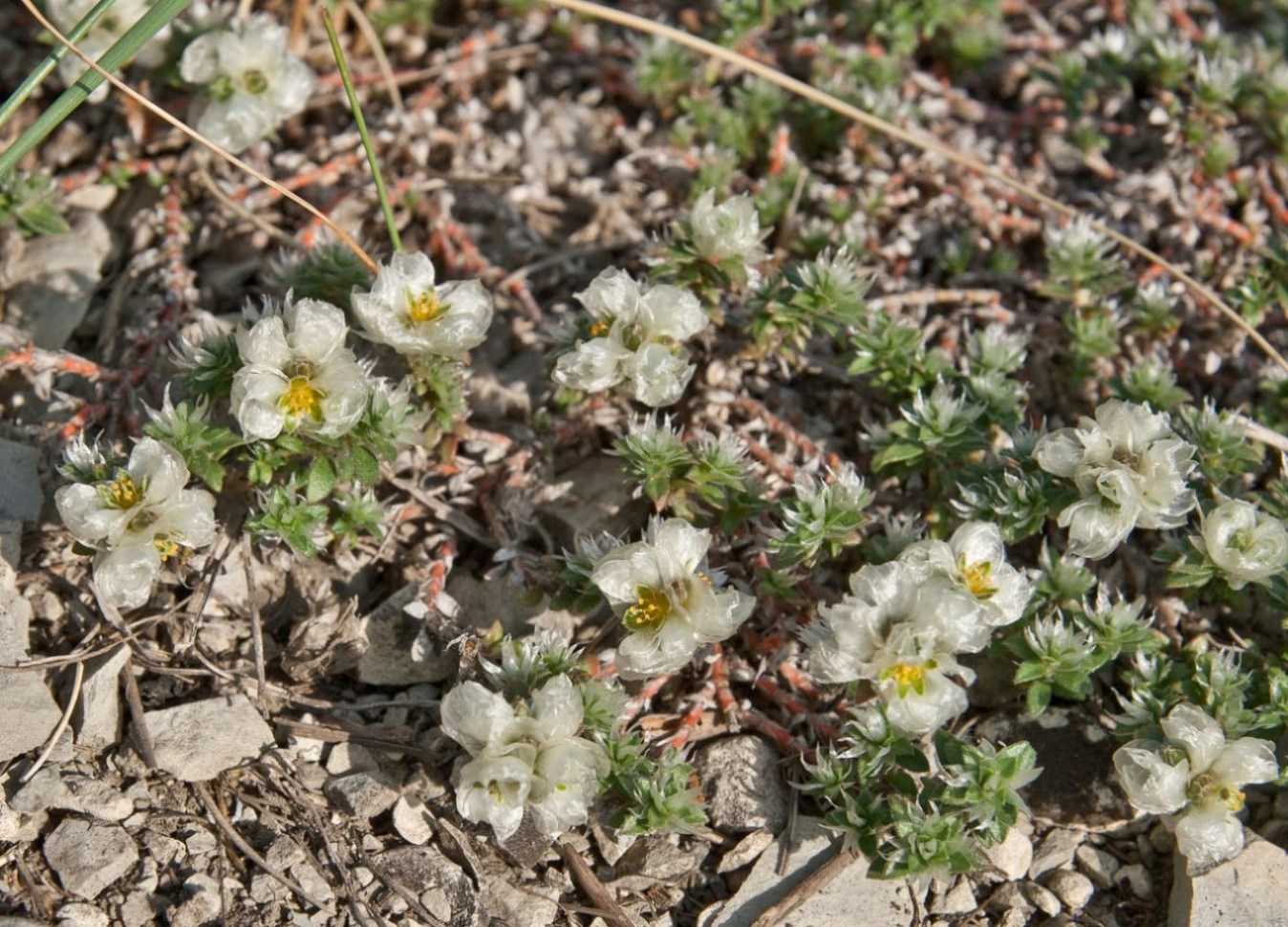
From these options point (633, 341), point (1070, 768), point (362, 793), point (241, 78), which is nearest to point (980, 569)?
point (1070, 768)

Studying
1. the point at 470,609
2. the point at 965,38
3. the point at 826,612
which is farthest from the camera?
the point at 965,38

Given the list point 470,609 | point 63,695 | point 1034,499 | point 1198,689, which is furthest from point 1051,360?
point 63,695

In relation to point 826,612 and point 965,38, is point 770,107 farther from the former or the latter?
point 826,612

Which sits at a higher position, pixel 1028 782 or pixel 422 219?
pixel 422 219

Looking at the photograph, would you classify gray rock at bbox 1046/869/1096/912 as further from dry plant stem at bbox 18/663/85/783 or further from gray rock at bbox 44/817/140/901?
dry plant stem at bbox 18/663/85/783

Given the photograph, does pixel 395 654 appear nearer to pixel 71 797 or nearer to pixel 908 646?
pixel 71 797

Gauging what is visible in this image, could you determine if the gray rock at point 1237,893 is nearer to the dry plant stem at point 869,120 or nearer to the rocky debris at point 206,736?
the dry plant stem at point 869,120

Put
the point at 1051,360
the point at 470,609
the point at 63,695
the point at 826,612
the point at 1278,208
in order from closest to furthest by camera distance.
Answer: the point at 826,612 → the point at 63,695 → the point at 470,609 → the point at 1051,360 → the point at 1278,208

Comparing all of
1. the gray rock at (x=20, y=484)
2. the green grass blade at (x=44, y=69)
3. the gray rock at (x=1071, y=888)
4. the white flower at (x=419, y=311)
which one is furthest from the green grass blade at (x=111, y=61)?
the gray rock at (x=1071, y=888)
